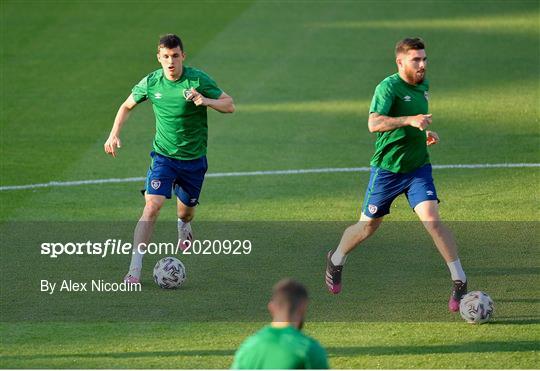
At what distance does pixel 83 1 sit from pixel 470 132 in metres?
13.4

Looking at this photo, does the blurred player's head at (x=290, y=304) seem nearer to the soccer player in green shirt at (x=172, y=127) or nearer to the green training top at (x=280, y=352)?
the green training top at (x=280, y=352)

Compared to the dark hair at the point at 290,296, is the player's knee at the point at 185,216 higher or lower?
higher

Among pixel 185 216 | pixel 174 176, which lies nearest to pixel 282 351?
pixel 174 176

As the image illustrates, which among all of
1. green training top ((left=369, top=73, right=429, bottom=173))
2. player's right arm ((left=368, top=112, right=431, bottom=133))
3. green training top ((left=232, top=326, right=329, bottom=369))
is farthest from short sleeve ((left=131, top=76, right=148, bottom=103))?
green training top ((left=232, top=326, right=329, bottom=369))

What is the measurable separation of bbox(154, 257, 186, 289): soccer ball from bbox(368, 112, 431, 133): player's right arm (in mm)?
2563

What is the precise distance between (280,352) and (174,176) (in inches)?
259

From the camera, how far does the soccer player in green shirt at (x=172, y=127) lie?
12.6 meters

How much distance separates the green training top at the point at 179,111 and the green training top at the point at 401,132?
2011 mm

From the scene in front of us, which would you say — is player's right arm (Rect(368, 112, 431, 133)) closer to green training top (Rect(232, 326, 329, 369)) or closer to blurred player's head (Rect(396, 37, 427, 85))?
blurred player's head (Rect(396, 37, 427, 85))

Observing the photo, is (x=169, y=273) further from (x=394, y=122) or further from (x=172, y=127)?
(x=394, y=122)

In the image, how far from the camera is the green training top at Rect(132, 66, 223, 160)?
12.8 meters

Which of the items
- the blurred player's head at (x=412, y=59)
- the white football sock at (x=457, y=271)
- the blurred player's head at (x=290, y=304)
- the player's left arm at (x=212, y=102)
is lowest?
the blurred player's head at (x=290, y=304)

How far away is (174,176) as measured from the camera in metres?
13.0

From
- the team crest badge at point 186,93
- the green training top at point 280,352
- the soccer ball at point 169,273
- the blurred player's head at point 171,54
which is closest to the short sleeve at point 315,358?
the green training top at point 280,352
